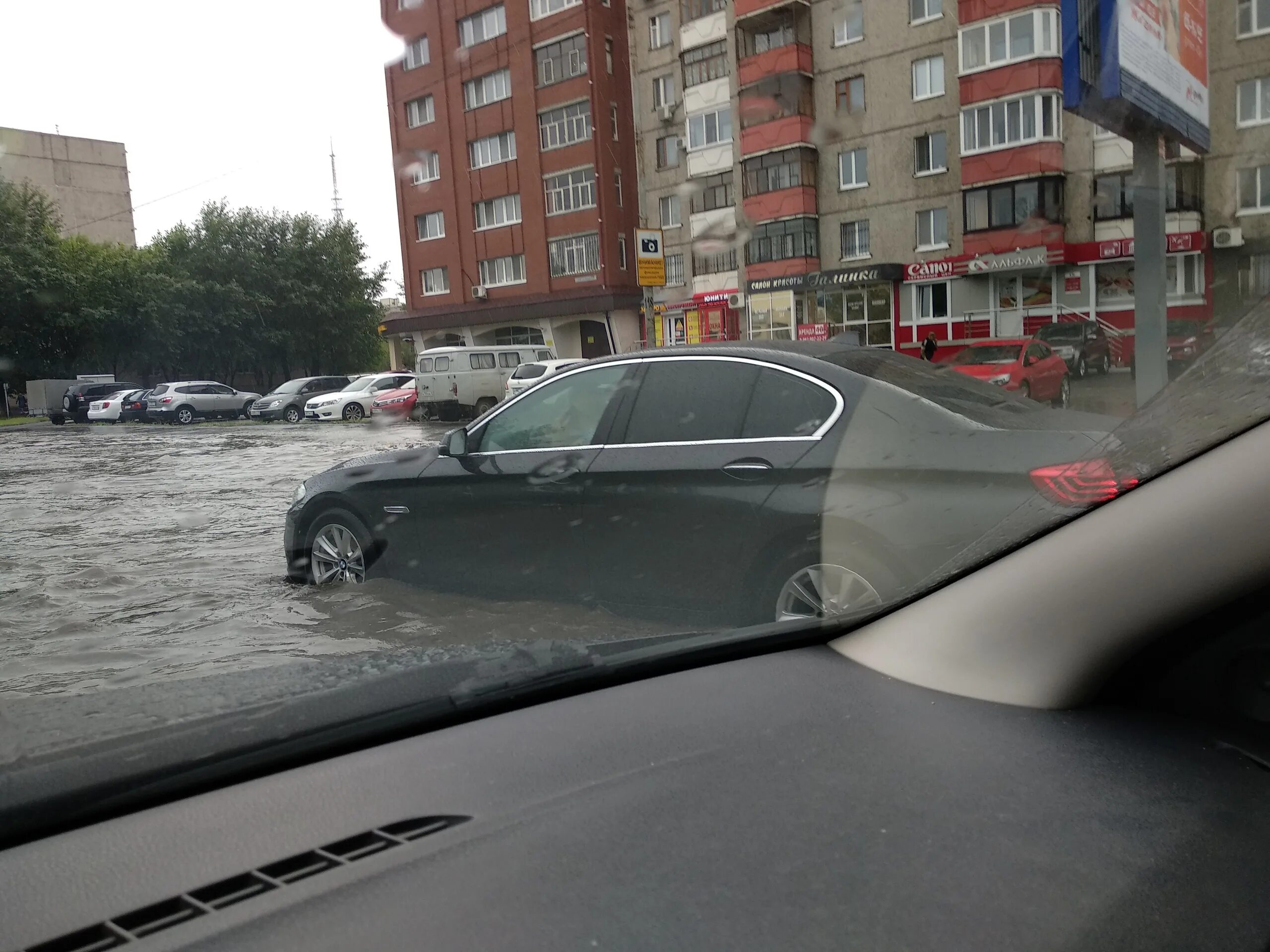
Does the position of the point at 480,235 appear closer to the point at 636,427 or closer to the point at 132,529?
the point at 636,427

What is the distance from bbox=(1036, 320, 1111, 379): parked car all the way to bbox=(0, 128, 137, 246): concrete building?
2.33 meters

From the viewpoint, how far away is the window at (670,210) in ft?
11.8

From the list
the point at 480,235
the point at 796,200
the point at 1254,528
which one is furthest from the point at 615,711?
the point at 480,235

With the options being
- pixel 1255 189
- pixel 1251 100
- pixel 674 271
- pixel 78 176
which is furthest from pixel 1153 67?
pixel 78 176

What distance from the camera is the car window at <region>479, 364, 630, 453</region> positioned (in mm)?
3402

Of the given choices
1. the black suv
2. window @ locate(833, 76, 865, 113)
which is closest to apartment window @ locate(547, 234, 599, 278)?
window @ locate(833, 76, 865, 113)

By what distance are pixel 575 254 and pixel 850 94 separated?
4.80ft

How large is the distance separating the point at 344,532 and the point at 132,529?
799mm

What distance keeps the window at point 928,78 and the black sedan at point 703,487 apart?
31.8 inches

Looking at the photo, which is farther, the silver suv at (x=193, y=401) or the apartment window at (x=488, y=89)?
the apartment window at (x=488, y=89)

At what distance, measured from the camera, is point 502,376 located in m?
4.81

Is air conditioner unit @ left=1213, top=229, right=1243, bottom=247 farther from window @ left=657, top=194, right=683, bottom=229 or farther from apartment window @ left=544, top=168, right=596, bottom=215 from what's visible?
apartment window @ left=544, top=168, right=596, bottom=215

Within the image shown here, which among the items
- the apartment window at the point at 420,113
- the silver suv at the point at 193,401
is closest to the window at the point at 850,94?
the apartment window at the point at 420,113

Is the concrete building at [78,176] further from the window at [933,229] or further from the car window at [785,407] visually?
the window at [933,229]
